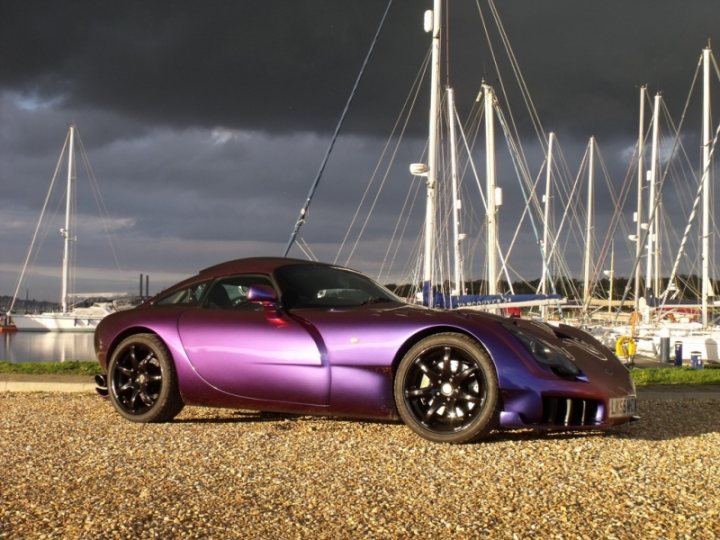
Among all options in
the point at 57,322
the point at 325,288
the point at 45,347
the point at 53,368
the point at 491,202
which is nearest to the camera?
the point at 325,288

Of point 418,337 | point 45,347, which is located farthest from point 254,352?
point 45,347

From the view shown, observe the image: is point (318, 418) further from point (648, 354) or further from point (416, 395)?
point (648, 354)

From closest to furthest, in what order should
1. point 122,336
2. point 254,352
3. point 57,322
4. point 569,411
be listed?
point 569,411 < point 254,352 < point 122,336 < point 57,322

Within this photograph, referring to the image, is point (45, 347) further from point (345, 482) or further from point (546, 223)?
point (345, 482)

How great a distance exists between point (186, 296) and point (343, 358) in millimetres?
1902

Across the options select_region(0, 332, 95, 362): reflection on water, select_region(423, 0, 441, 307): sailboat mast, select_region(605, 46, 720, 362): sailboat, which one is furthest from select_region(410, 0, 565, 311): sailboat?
select_region(0, 332, 95, 362): reflection on water

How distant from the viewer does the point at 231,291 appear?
646cm

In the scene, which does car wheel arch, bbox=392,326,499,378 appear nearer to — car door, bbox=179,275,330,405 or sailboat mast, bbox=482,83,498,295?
car door, bbox=179,275,330,405

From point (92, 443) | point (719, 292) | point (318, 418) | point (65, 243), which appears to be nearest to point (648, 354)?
point (719, 292)

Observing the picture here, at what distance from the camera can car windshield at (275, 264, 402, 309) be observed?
19.8 ft

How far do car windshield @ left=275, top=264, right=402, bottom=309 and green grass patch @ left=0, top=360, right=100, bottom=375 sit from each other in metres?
6.30

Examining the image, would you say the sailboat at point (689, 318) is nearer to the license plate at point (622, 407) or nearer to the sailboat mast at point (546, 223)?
the sailboat mast at point (546, 223)

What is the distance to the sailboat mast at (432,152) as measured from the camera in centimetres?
1872

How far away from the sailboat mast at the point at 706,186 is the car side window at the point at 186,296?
Answer: 2508 centimetres
